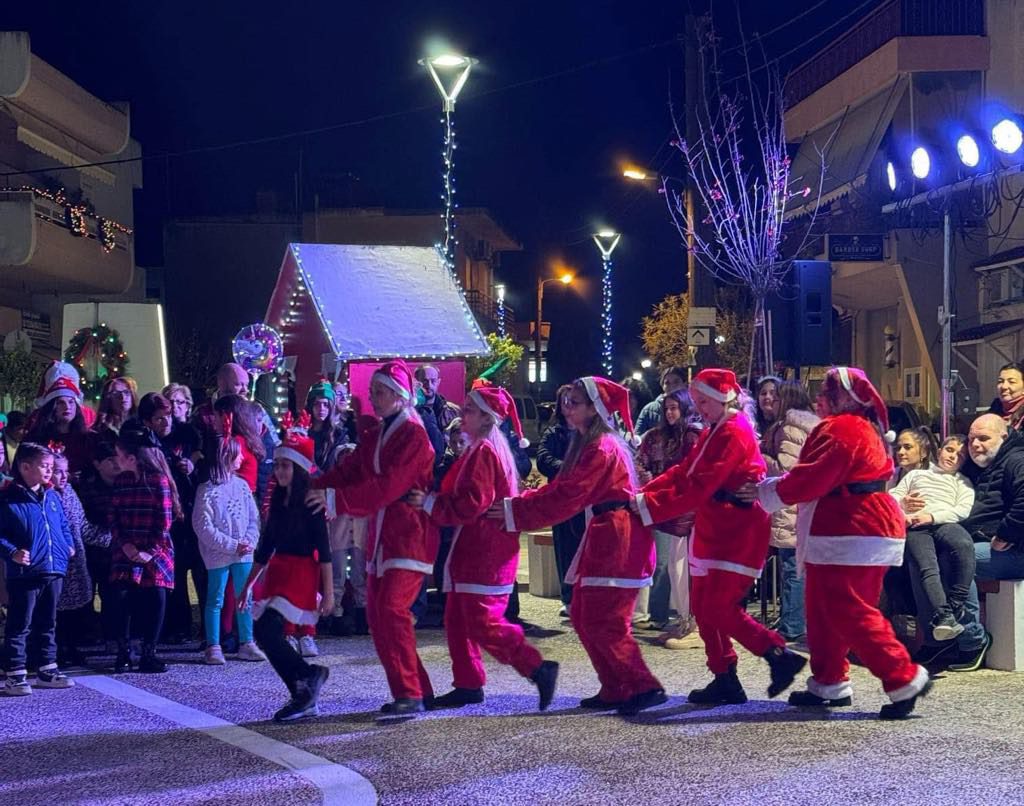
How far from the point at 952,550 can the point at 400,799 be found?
4762 millimetres

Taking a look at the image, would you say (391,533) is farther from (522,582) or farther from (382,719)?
(522,582)

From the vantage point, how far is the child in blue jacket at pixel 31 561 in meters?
8.53

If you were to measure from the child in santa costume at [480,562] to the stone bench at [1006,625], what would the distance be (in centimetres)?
328

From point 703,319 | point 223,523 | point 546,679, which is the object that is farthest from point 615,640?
point 703,319

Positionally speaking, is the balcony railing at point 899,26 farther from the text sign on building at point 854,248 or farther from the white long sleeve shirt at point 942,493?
the white long sleeve shirt at point 942,493

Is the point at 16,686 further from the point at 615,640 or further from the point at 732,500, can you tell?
the point at 732,500

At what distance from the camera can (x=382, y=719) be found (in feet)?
24.5

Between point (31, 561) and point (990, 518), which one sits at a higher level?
point (990, 518)

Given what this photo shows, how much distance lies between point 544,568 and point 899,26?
2032 cm

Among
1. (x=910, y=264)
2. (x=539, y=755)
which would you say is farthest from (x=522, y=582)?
(x=910, y=264)

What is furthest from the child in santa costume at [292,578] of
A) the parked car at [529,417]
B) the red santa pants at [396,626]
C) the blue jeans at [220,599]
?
the parked car at [529,417]

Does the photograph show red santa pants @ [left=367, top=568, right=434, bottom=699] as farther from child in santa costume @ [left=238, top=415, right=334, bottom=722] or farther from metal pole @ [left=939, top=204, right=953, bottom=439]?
metal pole @ [left=939, top=204, right=953, bottom=439]

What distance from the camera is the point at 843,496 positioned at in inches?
295

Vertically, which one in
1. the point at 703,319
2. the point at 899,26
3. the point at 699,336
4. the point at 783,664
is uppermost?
the point at 899,26
